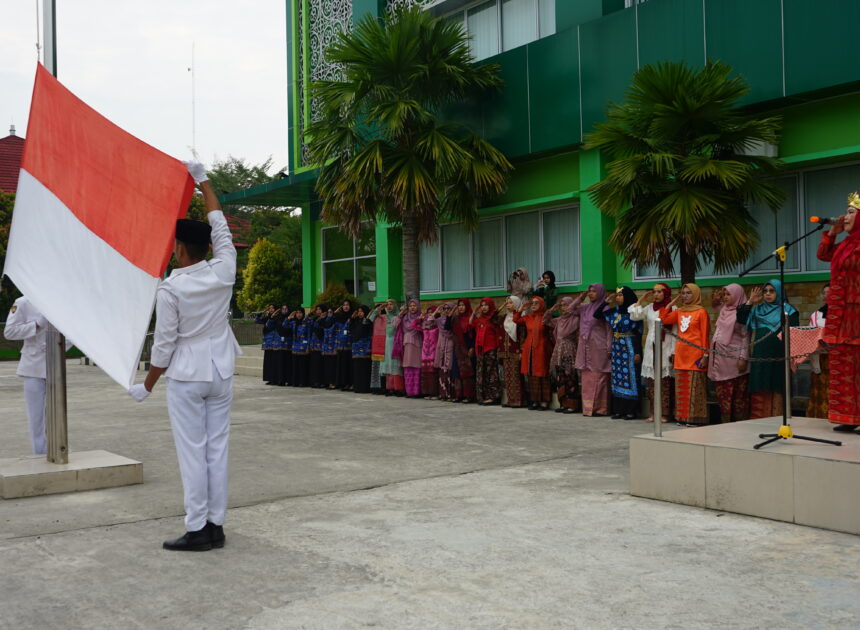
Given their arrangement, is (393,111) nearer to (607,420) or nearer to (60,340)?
(607,420)

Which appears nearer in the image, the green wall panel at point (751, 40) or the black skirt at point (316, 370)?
the green wall panel at point (751, 40)

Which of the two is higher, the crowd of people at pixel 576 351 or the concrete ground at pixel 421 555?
the crowd of people at pixel 576 351

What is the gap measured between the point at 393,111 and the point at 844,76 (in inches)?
259

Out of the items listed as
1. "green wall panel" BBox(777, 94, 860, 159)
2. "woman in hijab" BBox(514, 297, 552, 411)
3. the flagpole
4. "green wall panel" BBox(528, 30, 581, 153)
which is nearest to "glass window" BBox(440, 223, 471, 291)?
"green wall panel" BBox(528, 30, 581, 153)

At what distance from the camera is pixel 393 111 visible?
46.5 ft

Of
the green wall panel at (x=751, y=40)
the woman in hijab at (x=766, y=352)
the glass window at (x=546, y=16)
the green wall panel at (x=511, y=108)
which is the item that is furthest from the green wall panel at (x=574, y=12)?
the woman in hijab at (x=766, y=352)

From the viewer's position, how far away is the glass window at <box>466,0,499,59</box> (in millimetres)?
16500

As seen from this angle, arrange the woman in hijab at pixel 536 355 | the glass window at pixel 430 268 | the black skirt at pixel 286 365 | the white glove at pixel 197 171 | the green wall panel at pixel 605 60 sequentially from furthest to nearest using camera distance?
1. the black skirt at pixel 286 365
2. the glass window at pixel 430 268
3. the green wall panel at pixel 605 60
4. the woman in hijab at pixel 536 355
5. the white glove at pixel 197 171

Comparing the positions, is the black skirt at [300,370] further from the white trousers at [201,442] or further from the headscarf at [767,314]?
the white trousers at [201,442]

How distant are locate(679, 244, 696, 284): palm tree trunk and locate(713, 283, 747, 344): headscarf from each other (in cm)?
54

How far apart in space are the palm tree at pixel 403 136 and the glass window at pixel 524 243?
937 millimetres

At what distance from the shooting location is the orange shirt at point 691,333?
10.8 m

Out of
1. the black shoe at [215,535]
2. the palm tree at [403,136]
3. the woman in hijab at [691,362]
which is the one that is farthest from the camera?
the palm tree at [403,136]

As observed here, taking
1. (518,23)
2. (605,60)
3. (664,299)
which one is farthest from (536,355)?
(518,23)
